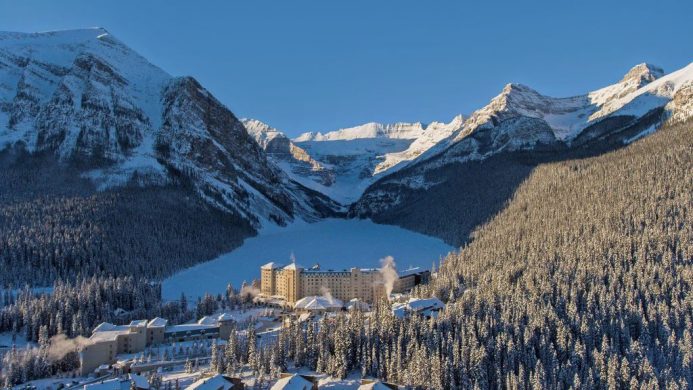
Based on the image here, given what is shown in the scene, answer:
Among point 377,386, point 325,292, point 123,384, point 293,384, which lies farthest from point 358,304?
point 123,384

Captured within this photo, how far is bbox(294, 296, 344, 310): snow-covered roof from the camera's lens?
11875 centimetres

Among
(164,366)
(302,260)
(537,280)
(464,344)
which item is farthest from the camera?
(302,260)

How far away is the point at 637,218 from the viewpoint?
138 m

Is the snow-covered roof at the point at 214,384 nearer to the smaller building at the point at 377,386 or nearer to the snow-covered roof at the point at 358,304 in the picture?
the smaller building at the point at 377,386

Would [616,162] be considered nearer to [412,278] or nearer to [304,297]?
[412,278]

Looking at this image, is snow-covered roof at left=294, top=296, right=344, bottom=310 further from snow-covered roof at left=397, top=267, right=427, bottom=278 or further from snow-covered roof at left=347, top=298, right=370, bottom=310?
snow-covered roof at left=397, top=267, right=427, bottom=278

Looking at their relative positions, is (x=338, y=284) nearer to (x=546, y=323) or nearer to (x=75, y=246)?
(x=546, y=323)

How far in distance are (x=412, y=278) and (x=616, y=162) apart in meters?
88.1

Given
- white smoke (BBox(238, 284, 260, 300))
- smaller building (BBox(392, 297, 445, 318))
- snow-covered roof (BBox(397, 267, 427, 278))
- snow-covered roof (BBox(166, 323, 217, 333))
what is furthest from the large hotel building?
snow-covered roof (BBox(166, 323, 217, 333))

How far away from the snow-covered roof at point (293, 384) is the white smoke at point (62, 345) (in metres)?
36.2

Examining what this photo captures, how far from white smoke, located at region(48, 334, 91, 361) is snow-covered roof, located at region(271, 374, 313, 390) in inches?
1423

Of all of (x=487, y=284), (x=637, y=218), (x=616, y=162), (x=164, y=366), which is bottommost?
(x=164, y=366)

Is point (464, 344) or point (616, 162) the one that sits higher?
point (616, 162)

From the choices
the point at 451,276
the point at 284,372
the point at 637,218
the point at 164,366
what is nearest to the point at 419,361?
the point at 284,372
